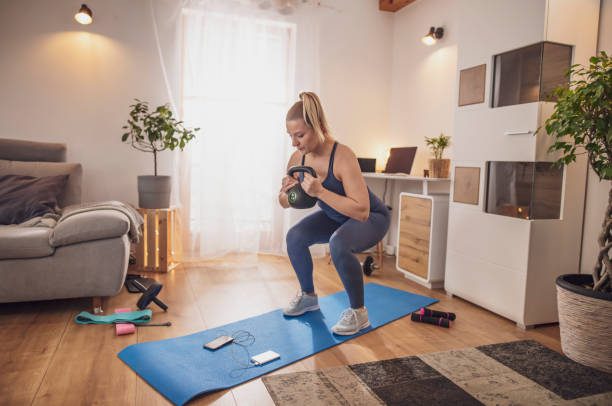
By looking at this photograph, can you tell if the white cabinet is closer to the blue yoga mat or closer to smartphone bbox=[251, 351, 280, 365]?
the blue yoga mat

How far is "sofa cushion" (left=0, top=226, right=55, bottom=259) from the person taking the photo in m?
2.19

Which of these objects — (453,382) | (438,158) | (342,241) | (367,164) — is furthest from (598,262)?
(367,164)

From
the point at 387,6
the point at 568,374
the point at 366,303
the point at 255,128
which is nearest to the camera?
the point at 568,374

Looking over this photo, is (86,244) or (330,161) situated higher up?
(330,161)

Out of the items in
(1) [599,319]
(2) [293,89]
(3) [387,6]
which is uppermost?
(3) [387,6]

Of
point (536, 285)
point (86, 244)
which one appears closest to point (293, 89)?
point (86, 244)

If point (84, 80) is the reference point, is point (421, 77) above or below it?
above

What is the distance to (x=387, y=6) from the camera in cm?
421

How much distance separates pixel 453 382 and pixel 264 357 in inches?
29.4

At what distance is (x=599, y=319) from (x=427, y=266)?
1.27m

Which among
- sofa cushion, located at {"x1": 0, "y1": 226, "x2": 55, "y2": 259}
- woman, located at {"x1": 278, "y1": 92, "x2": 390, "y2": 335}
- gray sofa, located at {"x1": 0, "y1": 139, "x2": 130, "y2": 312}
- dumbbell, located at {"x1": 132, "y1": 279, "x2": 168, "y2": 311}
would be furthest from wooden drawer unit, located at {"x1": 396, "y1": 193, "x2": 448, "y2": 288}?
sofa cushion, located at {"x1": 0, "y1": 226, "x2": 55, "y2": 259}

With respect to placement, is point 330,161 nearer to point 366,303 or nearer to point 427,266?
point 366,303

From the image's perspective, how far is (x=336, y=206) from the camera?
7.00 ft

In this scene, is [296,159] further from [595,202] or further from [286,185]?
[595,202]
